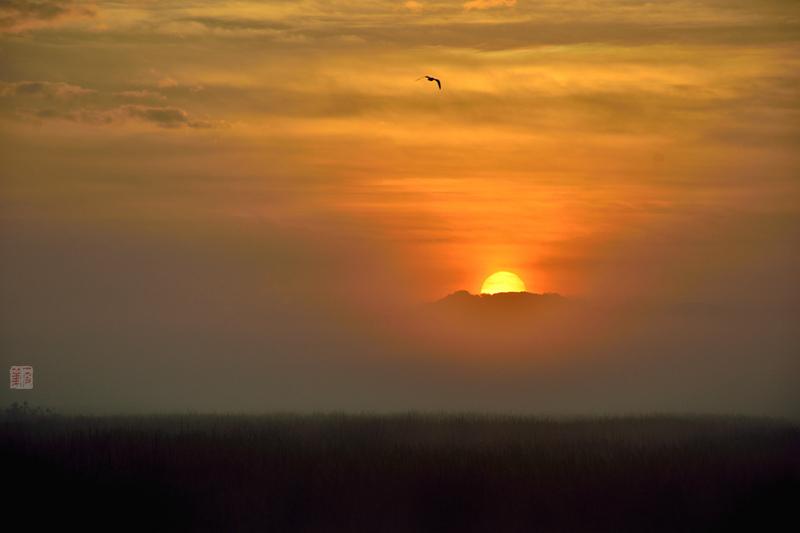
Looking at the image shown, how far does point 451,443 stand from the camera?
1022 inches

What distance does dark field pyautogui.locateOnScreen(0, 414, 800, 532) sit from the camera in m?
18.1

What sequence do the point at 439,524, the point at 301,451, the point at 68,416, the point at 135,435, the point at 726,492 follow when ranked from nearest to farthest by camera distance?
the point at 439,524
the point at 726,492
the point at 301,451
the point at 135,435
the point at 68,416

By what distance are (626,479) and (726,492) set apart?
5.51ft

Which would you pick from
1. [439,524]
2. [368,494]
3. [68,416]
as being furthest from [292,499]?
[68,416]

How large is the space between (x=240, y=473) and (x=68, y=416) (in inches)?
653

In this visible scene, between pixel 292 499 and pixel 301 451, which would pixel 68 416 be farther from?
pixel 292 499

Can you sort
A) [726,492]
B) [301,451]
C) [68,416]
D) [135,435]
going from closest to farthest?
1. [726,492]
2. [301,451]
3. [135,435]
4. [68,416]

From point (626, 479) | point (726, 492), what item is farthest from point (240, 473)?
point (726, 492)

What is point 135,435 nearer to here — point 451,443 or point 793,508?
point 451,443

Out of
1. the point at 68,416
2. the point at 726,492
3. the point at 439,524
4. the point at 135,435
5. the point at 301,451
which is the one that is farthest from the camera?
the point at 68,416

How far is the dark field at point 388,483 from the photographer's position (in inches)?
712

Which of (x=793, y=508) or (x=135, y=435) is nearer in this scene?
(x=793, y=508)

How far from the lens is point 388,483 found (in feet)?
65.0

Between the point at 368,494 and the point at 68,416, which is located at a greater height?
the point at 68,416
